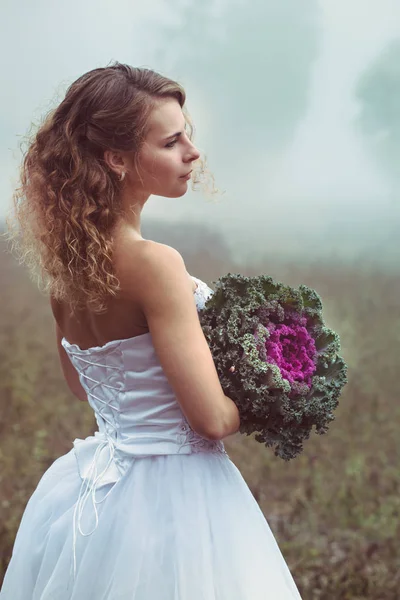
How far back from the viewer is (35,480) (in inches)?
132

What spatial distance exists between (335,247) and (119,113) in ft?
6.96

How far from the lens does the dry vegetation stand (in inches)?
132

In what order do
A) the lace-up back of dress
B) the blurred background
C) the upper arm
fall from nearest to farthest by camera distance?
the upper arm → the lace-up back of dress → the blurred background

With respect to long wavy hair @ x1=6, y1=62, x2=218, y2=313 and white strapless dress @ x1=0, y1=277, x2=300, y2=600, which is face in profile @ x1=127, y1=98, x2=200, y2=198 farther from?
white strapless dress @ x1=0, y1=277, x2=300, y2=600

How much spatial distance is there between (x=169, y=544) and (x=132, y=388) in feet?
1.04

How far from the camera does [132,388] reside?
1513 millimetres

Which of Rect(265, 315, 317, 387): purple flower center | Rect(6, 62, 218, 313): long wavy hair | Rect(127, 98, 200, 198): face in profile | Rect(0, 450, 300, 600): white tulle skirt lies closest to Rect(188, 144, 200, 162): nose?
Rect(127, 98, 200, 198): face in profile

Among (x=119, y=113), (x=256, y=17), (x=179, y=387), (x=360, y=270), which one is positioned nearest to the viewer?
(x=179, y=387)

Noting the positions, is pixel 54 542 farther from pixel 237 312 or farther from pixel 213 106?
pixel 213 106

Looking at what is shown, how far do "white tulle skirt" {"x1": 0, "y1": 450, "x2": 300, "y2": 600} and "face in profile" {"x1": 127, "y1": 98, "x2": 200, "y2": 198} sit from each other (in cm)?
57

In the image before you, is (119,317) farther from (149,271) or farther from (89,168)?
(89,168)

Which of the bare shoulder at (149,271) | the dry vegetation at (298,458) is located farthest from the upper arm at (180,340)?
the dry vegetation at (298,458)

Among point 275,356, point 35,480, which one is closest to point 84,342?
point 275,356

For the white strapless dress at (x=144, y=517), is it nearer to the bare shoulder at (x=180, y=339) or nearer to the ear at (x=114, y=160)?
the bare shoulder at (x=180, y=339)
